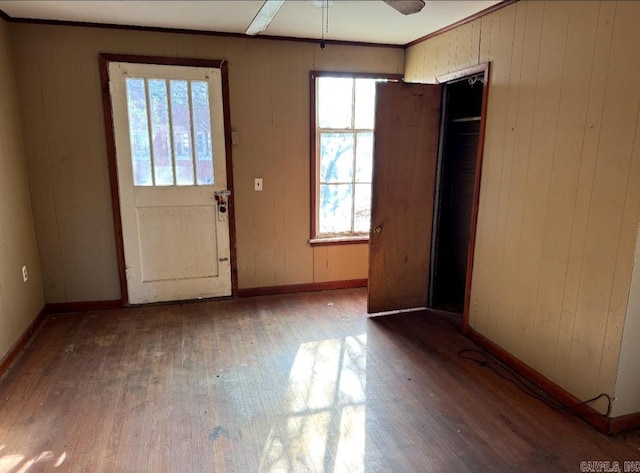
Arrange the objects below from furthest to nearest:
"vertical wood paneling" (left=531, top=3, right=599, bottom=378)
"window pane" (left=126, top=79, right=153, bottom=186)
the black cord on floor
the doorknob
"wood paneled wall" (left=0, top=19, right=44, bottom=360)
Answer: the doorknob
"window pane" (left=126, top=79, right=153, bottom=186)
"wood paneled wall" (left=0, top=19, right=44, bottom=360)
the black cord on floor
"vertical wood paneling" (left=531, top=3, right=599, bottom=378)

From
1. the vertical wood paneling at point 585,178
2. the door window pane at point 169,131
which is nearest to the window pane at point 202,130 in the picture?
the door window pane at point 169,131

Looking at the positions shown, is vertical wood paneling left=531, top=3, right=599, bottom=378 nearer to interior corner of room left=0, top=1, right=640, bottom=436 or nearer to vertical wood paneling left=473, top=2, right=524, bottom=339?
interior corner of room left=0, top=1, right=640, bottom=436

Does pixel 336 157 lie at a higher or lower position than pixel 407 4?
lower

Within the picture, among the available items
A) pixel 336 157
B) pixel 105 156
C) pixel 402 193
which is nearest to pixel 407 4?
pixel 402 193

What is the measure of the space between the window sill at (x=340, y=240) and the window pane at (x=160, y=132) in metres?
1.51

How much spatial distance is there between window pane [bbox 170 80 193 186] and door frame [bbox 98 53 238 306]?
0.71 ft

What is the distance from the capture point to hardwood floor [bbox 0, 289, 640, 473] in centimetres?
200

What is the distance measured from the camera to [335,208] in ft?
14.0

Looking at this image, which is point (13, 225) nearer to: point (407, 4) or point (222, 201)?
point (222, 201)

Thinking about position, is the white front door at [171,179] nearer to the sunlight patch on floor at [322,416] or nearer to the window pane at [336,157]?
the window pane at [336,157]

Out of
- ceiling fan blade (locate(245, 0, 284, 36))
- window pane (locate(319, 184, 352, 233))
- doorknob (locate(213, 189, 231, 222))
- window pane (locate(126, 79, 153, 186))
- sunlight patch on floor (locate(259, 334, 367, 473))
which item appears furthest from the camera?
window pane (locate(319, 184, 352, 233))

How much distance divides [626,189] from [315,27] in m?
2.56

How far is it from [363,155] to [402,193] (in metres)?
0.82

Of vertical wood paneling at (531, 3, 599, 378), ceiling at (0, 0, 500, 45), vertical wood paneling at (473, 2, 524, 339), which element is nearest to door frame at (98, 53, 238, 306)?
ceiling at (0, 0, 500, 45)
